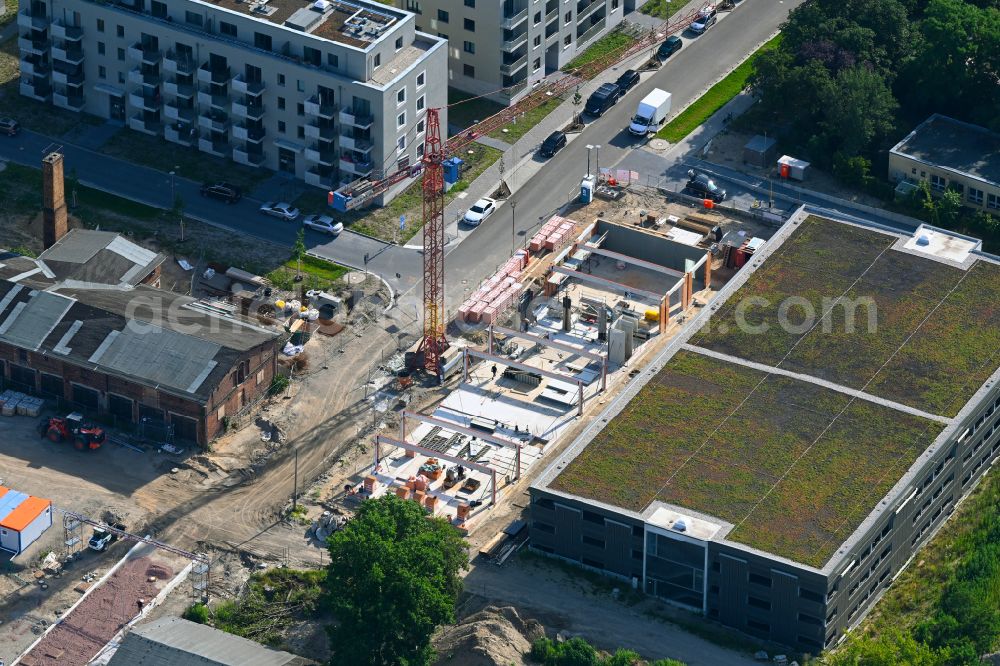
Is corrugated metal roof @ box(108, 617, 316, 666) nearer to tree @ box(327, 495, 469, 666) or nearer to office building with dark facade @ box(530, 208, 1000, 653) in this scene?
tree @ box(327, 495, 469, 666)

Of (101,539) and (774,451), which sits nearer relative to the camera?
(101,539)

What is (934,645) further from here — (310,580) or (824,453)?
(310,580)

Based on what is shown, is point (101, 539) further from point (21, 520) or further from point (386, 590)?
point (386, 590)

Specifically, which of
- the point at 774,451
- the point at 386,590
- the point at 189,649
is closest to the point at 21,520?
the point at 189,649

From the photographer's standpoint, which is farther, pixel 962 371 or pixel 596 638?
pixel 962 371

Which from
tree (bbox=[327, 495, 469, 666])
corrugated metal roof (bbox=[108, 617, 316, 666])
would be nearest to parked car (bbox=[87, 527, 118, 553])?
corrugated metal roof (bbox=[108, 617, 316, 666])

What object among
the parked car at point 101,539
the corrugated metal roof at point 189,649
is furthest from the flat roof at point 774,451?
the parked car at point 101,539

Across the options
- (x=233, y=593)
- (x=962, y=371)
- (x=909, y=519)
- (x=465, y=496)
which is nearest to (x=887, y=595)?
(x=909, y=519)
